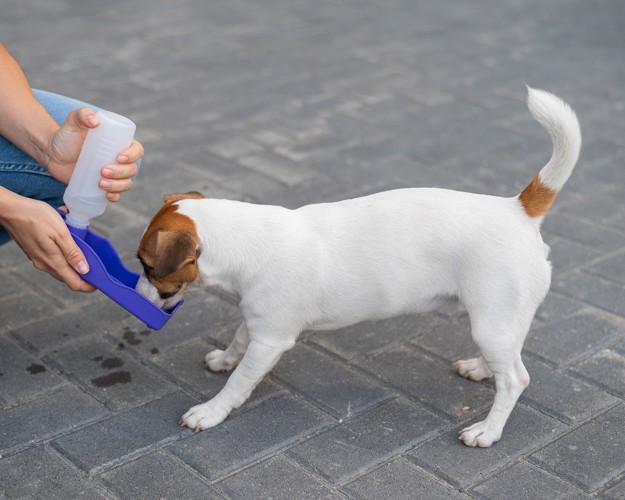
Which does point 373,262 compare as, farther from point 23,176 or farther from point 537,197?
point 23,176

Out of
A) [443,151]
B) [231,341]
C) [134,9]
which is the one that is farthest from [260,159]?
[134,9]

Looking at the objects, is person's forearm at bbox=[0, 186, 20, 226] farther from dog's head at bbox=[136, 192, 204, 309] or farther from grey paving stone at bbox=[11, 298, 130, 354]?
grey paving stone at bbox=[11, 298, 130, 354]

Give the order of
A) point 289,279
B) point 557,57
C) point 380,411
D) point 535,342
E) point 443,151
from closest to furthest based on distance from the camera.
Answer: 1. point 289,279
2. point 380,411
3. point 535,342
4. point 443,151
5. point 557,57

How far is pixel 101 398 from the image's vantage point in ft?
10.2

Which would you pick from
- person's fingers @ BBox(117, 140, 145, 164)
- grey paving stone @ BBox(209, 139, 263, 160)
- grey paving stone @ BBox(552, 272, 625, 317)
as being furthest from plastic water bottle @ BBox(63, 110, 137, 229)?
grey paving stone @ BBox(209, 139, 263, 160)

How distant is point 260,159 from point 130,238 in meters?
1.17

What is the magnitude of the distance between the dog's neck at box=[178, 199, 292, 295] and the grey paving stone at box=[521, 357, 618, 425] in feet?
3.45

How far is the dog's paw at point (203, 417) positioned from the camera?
294 cm

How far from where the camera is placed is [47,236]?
291 centimetres

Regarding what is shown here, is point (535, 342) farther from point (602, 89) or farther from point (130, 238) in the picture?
point (602, 89)

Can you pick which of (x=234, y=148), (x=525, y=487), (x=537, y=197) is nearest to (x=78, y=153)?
(x=537, y=197)

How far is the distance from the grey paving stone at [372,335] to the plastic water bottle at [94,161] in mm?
1011

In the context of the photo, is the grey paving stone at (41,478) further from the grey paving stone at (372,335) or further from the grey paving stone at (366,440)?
the grey paving stone at (372,335)

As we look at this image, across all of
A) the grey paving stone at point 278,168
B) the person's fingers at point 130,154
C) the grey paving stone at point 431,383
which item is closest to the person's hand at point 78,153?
the person's fingers at point 130,154
